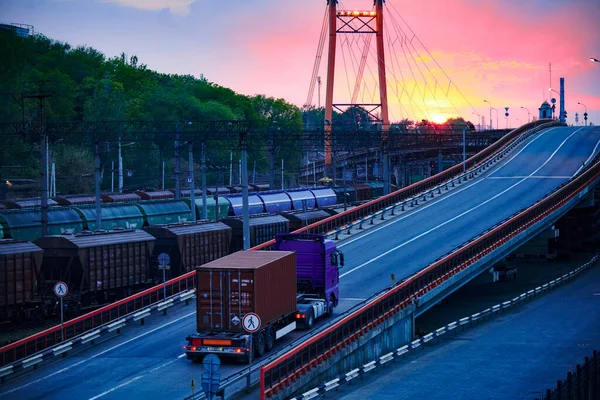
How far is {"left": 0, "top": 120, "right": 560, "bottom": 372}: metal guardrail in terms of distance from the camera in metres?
34.2

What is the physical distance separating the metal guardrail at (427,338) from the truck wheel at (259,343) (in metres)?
2.20

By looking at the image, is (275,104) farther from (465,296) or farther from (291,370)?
(291,370)

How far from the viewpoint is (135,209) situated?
61.7 metres

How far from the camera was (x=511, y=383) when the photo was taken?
3459cm

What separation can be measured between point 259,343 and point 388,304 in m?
9.24

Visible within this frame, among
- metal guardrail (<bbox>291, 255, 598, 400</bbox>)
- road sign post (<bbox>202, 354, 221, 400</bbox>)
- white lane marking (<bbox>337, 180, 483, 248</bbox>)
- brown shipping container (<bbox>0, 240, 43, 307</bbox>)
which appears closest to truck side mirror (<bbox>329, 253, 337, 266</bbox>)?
metal guardrail (<bbox>291, 255, 598, 400</bbox>)

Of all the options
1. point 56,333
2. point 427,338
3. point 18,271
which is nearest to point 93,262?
point 18,271

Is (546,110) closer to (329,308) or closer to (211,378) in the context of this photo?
(329,308)

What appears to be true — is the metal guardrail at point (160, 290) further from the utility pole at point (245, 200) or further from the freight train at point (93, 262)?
the freight train at point (93, 262)

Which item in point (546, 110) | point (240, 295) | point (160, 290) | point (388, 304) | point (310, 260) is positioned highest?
point (546, 110)

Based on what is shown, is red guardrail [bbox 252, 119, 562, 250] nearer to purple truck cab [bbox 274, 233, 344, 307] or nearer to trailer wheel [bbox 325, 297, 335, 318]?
trailer wheel [bbox 325, 297, 335, 318]

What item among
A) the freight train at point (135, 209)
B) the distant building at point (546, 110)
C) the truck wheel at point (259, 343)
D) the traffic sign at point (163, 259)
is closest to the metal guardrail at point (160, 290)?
the traffic sign at point (163, 259)

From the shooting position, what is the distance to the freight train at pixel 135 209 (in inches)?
2132

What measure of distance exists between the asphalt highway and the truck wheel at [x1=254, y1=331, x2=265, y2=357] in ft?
2.85
